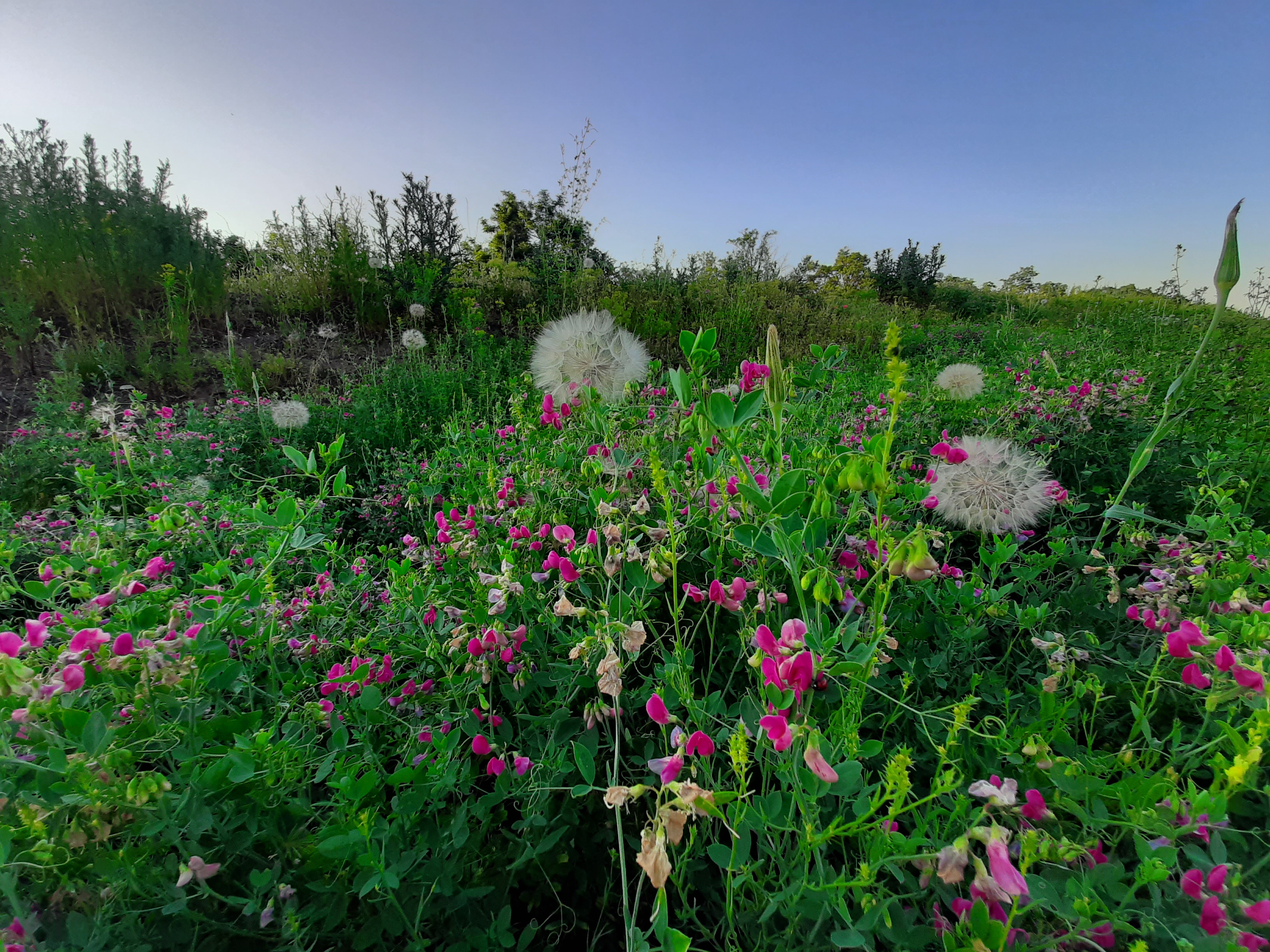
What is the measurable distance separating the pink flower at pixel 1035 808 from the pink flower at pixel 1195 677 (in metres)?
0.40

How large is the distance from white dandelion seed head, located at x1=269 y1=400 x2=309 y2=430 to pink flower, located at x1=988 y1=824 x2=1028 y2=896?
4334 mm

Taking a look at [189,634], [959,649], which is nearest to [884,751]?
[959,649]

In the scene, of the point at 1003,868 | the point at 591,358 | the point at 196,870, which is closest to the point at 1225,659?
the point at 1003,868

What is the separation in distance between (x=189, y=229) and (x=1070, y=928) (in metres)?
9.74

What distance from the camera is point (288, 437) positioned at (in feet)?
13.1

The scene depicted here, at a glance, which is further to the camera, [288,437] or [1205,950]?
[288,437]

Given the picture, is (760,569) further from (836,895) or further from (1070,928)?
(1070,928)

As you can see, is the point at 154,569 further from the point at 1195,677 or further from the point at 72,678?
the point at 1195,677

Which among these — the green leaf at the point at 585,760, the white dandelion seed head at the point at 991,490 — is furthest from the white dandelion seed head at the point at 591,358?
the green leaf at the point at 585,760

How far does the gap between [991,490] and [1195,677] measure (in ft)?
3.54

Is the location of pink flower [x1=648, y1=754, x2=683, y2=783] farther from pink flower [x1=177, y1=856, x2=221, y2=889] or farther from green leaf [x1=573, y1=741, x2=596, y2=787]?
pink flower [x1=177, y1=856, x2=221, y2=889]

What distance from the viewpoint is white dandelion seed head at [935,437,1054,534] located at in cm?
185

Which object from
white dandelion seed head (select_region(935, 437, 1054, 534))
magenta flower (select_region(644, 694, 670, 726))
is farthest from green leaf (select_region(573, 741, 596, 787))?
white dandelion seed head (select_region(935, 437, 1054, 534))

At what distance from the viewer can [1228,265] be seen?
3.70 feet
